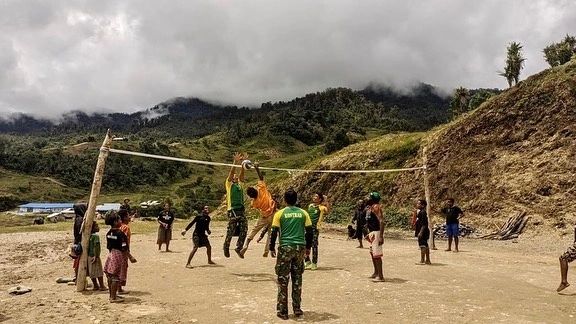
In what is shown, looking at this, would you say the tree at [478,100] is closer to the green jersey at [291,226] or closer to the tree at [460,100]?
the tree at [460,100]

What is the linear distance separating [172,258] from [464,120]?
2675cm

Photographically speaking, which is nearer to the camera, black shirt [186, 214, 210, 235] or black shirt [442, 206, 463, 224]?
black shirt [186, 214, 210, 235]

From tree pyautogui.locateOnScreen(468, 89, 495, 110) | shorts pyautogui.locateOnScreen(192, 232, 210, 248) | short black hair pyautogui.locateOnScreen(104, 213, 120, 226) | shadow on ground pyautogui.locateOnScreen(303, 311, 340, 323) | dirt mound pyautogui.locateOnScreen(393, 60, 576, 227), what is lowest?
shadow on ground pyautogui.locateOnScreen(303, 311, 340, 323)

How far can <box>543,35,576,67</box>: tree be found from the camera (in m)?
55.2

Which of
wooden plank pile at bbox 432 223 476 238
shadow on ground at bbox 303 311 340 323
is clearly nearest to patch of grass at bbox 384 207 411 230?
wooden plank pile at bbox 432 223 476 238

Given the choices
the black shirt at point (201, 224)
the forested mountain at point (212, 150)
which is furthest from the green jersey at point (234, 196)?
the forested mountain at point (212, 150)

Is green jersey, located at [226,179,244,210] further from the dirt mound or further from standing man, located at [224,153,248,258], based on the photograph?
the dirt mound

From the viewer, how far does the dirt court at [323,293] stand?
8.07m

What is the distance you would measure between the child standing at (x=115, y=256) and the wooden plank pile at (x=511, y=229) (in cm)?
2038

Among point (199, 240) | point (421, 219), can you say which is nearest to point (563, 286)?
point (421, 219)

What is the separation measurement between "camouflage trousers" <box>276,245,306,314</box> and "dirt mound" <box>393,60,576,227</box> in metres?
21.3

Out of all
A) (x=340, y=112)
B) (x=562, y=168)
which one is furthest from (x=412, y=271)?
(x=340, y=112)

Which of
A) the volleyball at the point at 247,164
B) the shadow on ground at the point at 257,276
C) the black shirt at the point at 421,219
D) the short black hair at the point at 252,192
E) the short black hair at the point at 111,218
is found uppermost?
the volleyball at the point at 247,164

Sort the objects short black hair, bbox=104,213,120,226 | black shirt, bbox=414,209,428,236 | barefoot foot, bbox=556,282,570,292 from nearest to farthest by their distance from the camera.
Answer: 1. short black hair, bbox=104,213,120,226
2. barefoot foot, bbox=556,282,570,292
3. black shirt, bbox=414,209,428,236
